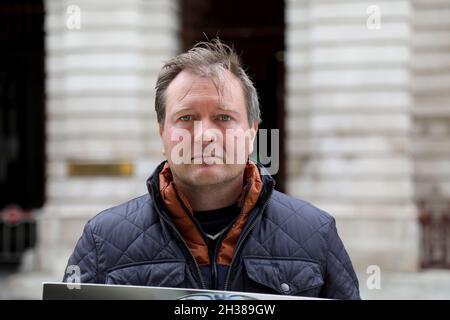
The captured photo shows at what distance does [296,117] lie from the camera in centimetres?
1444

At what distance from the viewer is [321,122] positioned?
14.0 meters

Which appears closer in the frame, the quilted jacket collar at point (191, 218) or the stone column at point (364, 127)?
the quilted jacket collar at point (191, 218)

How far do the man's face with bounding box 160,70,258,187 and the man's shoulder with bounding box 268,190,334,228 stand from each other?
276 millimetres

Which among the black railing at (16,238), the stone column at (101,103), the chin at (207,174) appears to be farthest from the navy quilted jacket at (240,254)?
the black railing at (16,238)

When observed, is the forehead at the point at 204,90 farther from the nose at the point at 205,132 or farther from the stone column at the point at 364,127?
the stone column at the point at 364,127

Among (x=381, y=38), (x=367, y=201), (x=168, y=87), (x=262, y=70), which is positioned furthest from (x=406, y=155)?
(x=168, y=87)

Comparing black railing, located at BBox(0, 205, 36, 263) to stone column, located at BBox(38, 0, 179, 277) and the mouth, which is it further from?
the mouth

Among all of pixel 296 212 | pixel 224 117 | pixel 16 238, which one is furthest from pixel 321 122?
pixel 224 117

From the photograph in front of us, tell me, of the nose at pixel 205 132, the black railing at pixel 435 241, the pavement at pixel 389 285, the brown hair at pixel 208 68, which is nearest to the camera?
the nose at pixel 205 132

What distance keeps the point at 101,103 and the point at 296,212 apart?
1206 centimetres

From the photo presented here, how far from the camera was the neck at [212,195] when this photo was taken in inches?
103

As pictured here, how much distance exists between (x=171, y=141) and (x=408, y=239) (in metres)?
11.7

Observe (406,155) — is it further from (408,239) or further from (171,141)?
(171,141)
